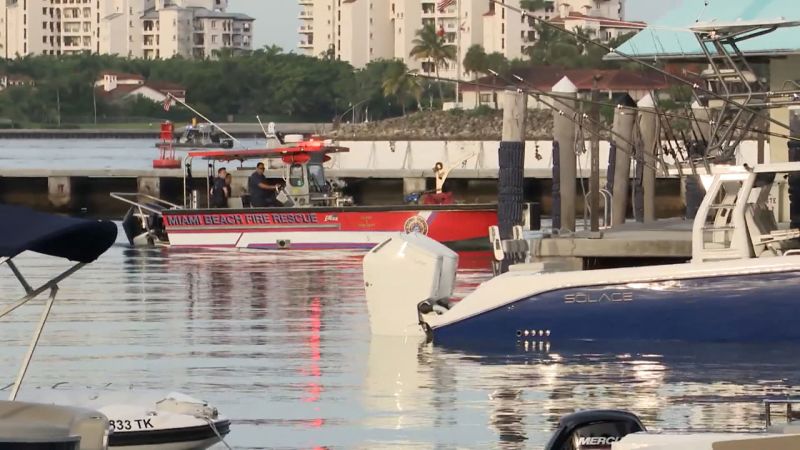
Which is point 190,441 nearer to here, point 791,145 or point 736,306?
point 736,306

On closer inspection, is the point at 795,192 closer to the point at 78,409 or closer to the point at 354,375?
the point at 354,375

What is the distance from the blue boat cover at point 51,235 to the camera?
1334 centimetres

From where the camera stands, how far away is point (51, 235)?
13609 mm

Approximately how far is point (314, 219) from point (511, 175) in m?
11.7

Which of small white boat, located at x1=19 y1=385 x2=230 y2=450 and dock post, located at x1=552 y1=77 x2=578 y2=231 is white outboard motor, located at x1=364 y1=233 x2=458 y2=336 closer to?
small white boat, located at x1=19 y1=385 x2=230 y2=450

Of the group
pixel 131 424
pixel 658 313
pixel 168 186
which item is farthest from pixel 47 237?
pixel 168 186

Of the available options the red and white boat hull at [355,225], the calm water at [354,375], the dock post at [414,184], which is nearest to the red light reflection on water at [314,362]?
the calm water at [354,375]

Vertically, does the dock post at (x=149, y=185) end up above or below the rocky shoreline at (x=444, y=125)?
below

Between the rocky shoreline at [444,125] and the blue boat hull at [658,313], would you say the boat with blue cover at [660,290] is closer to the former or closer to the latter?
the blue boat hull at [658,313]

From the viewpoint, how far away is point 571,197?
30578 millimetres

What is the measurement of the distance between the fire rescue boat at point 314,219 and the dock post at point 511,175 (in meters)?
9.29

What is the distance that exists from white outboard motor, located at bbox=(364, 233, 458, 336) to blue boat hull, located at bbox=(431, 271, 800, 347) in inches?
24.4

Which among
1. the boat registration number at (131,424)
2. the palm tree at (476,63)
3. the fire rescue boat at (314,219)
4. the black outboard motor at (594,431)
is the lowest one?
the boat registration number at (131,424)

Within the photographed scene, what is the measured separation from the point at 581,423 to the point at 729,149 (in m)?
9.21
